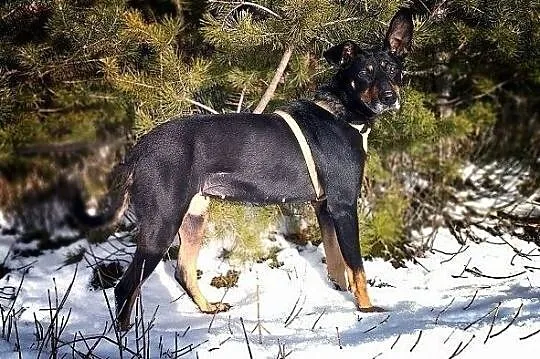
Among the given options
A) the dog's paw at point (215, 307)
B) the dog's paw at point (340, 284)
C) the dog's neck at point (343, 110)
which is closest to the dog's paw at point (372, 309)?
the dog's paw at point (340, 284)

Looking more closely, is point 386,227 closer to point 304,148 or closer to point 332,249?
point 332,249

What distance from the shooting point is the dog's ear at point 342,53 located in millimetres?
3689

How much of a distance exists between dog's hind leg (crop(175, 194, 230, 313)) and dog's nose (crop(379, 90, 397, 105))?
4.04 feet

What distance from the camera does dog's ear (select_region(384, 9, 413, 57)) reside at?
372 centimetres

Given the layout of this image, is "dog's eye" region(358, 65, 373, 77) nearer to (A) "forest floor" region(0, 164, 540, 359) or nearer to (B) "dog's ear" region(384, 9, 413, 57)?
(B) "dog's ear" region(384, 9, 413, 57)

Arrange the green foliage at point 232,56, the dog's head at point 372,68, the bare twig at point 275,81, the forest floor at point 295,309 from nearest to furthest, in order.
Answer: the forest floor at point 295,309, the dog's head at point 372,68, the green foliage at point 232,56, the bare twig at point 275,81

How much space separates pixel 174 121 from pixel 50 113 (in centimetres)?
285

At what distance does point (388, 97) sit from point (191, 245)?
4.95ft

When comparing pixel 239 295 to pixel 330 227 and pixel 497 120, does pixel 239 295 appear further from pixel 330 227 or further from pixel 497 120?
pixel 497 120

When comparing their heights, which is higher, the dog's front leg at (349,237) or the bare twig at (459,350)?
the dog's front leg at (349,237)

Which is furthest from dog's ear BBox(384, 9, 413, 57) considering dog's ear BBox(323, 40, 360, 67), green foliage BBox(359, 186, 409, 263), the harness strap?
green foliage BBox(359, 186, 409, 263)

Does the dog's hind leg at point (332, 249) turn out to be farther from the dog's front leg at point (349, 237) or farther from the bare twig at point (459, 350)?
the bare twig at point (459, 350)

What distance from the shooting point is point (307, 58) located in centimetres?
429

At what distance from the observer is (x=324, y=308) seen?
3656mm
